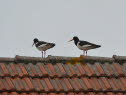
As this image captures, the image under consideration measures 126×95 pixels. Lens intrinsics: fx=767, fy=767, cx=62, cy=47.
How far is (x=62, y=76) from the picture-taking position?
20281mm

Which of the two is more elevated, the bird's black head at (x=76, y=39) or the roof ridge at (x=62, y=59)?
the roof ridge at (x=62, y=59)

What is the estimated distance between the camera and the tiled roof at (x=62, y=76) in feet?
64.6

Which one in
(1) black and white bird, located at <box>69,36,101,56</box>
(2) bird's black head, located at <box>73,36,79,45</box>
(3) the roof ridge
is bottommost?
(2) bird's black head, located at <box>73,36,79,45</box>

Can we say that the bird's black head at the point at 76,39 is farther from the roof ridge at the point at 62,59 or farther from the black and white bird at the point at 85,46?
the roof ridge at the point at 62,59

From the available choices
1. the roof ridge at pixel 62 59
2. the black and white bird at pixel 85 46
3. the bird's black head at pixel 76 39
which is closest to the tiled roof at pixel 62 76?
the roof ridge at pixel 62 59

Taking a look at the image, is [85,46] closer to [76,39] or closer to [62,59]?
[76,39]

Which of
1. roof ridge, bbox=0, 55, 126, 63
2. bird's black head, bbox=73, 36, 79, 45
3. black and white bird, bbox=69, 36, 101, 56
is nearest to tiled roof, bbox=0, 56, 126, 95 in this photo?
roof ridge, bbox=0, 55, 126, 63

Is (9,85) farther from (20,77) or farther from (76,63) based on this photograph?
(76,63)

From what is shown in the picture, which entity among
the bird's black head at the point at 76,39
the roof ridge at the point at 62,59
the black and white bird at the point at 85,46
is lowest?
the bird's black head at the point at 76,39

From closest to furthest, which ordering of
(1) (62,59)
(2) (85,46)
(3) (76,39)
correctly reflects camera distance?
(1) (62,59)
(2) (85,46)
(3) (76,39)

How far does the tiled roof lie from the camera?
19703 mm

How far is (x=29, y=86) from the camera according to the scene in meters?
19.7

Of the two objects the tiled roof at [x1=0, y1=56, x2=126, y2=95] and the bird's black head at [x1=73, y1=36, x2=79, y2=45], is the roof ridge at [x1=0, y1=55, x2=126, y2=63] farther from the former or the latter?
the bird's black head at [x1=73, y1=36, x2=79, y2=45]

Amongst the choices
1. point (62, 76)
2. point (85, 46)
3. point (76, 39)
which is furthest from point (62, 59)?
point (76, 39)
